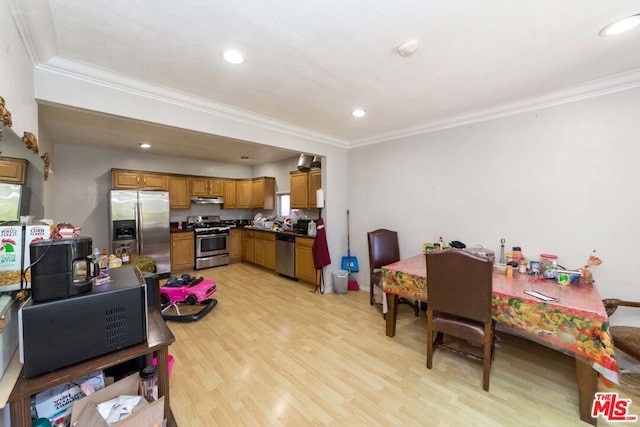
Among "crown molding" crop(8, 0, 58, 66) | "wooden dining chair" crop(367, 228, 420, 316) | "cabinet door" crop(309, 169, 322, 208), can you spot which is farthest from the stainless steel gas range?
"crown molding" crop(8, 0, 58, 66)

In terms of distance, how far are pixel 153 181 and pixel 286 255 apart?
3.06 m

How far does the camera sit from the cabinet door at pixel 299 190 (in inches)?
186

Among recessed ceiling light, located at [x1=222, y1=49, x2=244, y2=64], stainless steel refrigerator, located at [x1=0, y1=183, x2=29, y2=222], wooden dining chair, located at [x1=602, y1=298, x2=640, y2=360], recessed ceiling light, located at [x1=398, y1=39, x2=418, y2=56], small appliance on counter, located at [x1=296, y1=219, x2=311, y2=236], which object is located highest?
recessed ceiling light, located at [x1=222, y1=49, x2=244, y2=64]

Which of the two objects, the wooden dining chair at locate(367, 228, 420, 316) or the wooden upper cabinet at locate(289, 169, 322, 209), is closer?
the wooden dining chair at locate(367, 228, 420, 316)

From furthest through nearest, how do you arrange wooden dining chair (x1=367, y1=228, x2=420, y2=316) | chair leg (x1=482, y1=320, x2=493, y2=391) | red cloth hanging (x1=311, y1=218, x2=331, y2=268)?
red cloth hanging (x1=311, y1=218, x2=331, y2=268) → wooden dining chair (x1=367, y1=228, x2=420, y2=316) → chair leg (x1=482, y1=320, x2=493, y2=391)

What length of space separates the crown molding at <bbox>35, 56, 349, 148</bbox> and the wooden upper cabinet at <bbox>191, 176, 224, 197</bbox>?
128 inches

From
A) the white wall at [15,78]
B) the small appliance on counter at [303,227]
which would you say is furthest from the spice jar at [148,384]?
the small appliance on counter at [303,227]

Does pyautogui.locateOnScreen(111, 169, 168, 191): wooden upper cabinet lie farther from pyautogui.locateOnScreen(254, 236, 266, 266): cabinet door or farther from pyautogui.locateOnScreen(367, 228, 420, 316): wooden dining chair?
pyautogui.locateOnScreen(367, 228, 420, 316): wooden dining chair

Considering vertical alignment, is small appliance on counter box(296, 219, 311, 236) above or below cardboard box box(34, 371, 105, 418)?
above

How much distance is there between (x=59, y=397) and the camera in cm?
113

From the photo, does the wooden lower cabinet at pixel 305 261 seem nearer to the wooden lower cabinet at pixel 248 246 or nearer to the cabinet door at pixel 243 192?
the wooden lower cabinet at pixel 248 246

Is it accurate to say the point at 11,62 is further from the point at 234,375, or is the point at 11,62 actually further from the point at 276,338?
the point at 276,338

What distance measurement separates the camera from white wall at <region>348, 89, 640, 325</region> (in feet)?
7.07

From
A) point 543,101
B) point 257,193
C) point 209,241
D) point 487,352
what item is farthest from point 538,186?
point 209,241
